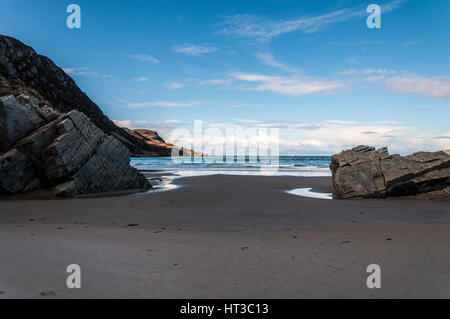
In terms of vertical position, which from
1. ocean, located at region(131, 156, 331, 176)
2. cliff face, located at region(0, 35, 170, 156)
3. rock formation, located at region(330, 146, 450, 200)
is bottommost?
ocean, located at region(131, 156, 331, 176)

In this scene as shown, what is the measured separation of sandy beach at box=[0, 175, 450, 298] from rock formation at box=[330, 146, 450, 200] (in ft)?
9.82

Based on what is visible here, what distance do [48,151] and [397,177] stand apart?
14755mm

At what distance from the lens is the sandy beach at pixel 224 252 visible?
12.1 feet

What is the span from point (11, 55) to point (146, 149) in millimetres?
71222

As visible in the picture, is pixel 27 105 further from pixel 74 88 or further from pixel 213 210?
pixel 74 88

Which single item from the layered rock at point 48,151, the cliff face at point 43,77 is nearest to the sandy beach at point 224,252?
the layered rock at point 48,151

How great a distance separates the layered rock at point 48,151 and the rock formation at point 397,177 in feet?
36.7

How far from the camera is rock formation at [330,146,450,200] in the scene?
43.0 ft

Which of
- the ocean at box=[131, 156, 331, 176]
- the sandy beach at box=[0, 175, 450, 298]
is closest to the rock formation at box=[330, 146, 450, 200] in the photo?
the sandy beach at box=[0, 175, 450, 298]

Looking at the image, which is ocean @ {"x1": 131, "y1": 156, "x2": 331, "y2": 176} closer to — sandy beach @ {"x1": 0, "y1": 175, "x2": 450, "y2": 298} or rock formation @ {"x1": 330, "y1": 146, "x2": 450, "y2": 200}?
rock formation @ {"x1": 330, "y1": 146, "x2": 450, "y2": 200}

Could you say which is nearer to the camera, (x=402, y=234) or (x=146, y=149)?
(x=402, y=234)

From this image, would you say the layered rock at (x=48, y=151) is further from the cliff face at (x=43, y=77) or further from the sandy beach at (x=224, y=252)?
the cliff face at (x=43, y=77)
